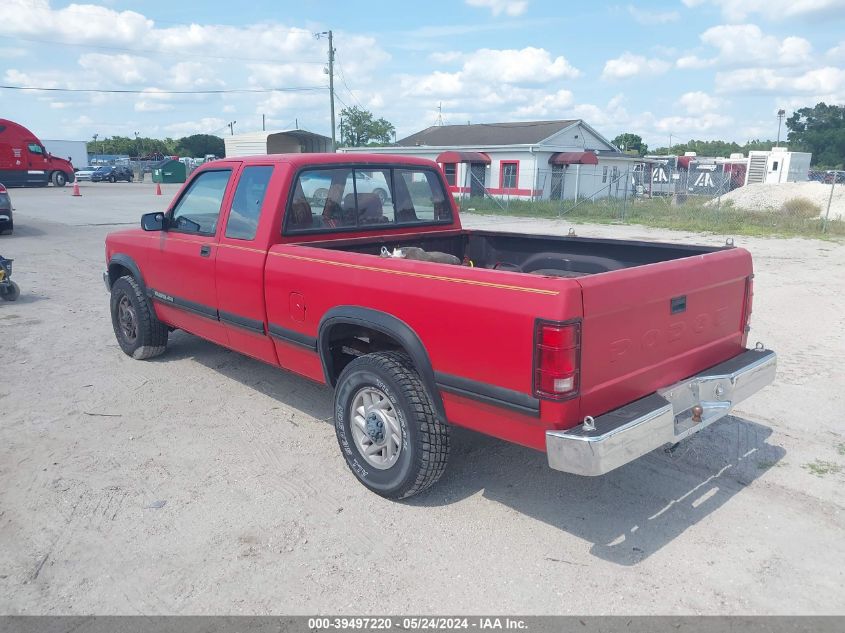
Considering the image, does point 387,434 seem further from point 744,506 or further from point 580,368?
point 744,506

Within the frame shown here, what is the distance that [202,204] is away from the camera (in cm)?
539

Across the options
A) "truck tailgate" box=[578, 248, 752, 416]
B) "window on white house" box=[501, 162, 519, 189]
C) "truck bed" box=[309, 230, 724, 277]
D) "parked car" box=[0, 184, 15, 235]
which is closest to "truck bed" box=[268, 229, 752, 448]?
"truck tailgate" box=[578, 248, 752, 416]

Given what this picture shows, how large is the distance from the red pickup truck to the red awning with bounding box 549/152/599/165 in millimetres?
27366

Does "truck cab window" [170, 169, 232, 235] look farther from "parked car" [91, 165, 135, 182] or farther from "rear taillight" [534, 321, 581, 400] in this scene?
"parked car" [91, 165, 135, 182]

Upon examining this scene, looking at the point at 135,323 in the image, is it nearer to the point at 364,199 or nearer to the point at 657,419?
the point at 364,199

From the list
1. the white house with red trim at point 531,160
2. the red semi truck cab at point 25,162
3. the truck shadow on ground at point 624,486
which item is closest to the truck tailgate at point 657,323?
the truck shadow on ground at point 624,486

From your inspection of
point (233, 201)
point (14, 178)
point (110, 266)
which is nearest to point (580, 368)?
point (233, 201)

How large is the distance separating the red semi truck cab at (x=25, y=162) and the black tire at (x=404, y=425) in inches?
1495

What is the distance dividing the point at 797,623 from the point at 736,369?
1.43m

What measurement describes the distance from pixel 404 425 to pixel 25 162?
39.5m

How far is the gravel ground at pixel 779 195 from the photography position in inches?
1111

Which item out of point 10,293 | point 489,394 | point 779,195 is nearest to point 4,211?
point 10,293

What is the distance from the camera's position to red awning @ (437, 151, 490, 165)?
31562 mm

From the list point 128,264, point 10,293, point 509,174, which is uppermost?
point 509,174
